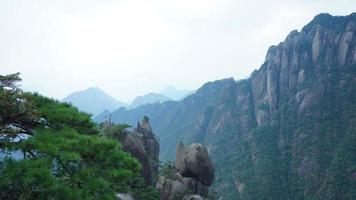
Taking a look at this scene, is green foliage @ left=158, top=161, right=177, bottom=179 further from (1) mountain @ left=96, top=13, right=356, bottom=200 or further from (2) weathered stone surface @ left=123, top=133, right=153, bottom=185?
(1) mountain @ left=96, top=13, right=356, bottom=200

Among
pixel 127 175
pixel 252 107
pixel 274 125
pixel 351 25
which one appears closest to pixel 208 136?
pixel 252 107

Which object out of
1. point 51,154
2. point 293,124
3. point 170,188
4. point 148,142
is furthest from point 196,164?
point 293,124

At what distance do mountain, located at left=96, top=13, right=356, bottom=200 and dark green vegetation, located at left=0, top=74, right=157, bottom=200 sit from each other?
71.7 metres

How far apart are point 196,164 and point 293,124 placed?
A: 7139cm

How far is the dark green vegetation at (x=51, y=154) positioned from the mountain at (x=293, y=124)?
71.7 metres

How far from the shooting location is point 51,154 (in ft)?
21.9

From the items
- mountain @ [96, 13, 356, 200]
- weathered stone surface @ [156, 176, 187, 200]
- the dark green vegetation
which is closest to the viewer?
the dark green vegetation

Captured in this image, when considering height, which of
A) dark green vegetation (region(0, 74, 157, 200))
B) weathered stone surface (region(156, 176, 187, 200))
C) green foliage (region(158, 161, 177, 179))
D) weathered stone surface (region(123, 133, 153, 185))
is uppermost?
dark green vegetation (region(0, 74, 157, 200))

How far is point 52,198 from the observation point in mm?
6395

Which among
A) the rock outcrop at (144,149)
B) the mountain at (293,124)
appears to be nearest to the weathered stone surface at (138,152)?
the rock outcrop at (144,149)

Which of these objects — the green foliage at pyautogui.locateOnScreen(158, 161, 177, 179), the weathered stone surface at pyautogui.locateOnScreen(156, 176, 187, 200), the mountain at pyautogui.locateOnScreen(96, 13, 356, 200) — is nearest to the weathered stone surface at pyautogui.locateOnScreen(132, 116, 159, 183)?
the green foliage at pyautogui.locateOnScreen(158, 161, 177, 179)

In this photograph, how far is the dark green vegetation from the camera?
6.13m

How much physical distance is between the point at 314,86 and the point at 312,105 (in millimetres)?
5860

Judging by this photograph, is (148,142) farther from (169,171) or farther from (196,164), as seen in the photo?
(196,164)
